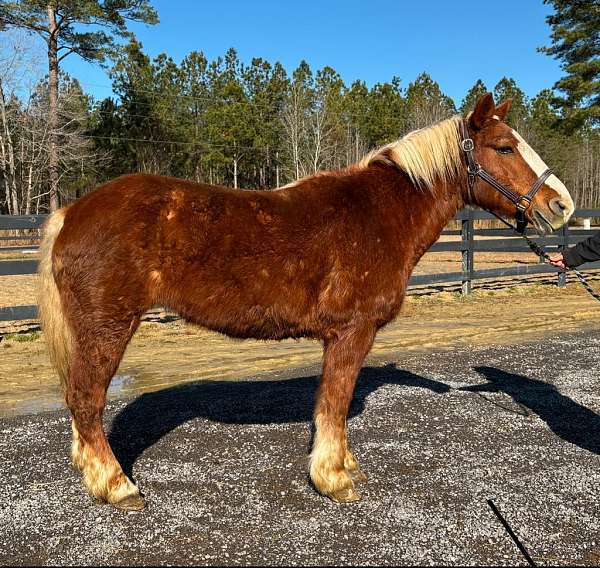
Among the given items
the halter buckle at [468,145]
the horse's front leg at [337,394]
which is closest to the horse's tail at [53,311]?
the horse's front leg at [337,394]

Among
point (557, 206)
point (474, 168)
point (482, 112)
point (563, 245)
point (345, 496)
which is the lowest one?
point (345, 496)

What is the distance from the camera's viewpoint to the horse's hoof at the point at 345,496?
3.06m

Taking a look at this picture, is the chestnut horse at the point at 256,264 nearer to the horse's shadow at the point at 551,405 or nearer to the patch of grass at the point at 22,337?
the horse's shadow at the point at 551,405

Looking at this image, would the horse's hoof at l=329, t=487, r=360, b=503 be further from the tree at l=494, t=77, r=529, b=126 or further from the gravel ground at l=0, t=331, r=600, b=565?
the tree at l=494, t=77, r=529, b=126

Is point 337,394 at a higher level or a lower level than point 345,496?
higher

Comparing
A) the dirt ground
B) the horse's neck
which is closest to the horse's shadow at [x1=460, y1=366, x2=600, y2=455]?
the dirt ground

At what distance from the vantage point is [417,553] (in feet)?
8.35

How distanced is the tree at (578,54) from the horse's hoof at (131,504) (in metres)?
26.0

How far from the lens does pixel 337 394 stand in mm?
3246

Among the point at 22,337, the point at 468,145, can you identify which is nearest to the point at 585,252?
the point at 468,145

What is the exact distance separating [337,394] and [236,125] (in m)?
41.5

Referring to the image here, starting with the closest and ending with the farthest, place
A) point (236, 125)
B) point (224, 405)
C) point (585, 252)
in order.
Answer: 1. point (585, 252)
2. point (224, 405)
3. point (236, 125)

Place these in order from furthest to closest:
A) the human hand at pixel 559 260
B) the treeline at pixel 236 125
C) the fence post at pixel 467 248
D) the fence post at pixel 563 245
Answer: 1. the treeline at pixel 236 125
2. the fence post at pixel 563 245
3. the fence post at pixel 467 248
4. the human hand at pixel 559 260

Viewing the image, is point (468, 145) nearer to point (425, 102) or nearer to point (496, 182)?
point (496, 182)
